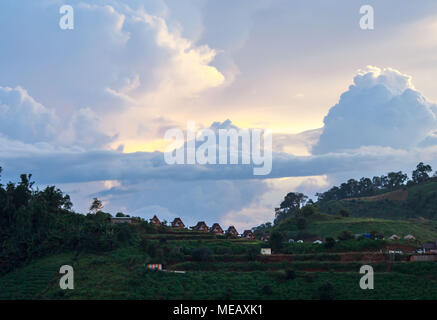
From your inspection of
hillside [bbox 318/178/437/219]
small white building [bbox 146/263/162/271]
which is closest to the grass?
hillside [bbox 318/178/437/219]

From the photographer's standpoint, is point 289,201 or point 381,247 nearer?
point 381,247

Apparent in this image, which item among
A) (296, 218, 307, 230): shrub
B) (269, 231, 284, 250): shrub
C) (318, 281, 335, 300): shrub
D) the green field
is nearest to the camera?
(318, 281, 335, 300): shrub

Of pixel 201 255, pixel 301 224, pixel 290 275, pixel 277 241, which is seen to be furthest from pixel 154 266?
pixel 301 224

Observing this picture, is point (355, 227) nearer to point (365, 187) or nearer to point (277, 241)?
point (277, 241)

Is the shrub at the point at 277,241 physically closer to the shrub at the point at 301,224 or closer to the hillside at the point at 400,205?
the shrub at the point at 301,224

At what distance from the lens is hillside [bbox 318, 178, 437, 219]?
10219cm

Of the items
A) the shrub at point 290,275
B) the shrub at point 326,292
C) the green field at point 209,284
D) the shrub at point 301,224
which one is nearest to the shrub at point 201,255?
the green field at point 209,284

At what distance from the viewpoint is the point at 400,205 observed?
4245 inches

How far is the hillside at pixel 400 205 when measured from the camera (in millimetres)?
102188

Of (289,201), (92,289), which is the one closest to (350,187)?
(289,201)

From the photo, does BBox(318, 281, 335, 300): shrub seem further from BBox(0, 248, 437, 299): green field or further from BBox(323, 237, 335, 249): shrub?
BBox(323, 237, 335, 249): shrub
